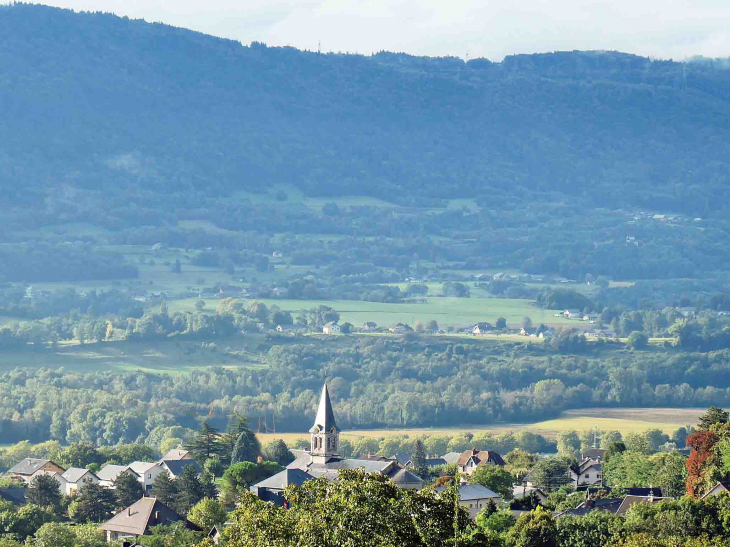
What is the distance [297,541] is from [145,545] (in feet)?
98.6

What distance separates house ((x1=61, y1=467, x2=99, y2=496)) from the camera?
8756cm

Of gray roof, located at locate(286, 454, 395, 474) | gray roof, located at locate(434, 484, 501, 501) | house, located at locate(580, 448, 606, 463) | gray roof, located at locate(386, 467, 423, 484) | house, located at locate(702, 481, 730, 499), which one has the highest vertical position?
house, located at locate(702, 481, 730, 499)

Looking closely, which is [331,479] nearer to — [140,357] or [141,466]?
[141,466]

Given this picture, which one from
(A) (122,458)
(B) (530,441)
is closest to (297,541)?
(A) (122,458)

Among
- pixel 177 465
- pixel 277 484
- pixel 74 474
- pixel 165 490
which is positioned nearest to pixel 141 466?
pixel 177 465

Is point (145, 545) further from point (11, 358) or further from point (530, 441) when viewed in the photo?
point (11, 358)

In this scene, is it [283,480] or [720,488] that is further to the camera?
[283,480]

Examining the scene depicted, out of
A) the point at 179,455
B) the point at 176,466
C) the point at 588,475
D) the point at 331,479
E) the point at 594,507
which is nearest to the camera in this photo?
the point at 594,507

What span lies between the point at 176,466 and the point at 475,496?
22.1 m

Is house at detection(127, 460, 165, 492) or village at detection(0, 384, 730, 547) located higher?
village at detection(0, 384, 730, 547)

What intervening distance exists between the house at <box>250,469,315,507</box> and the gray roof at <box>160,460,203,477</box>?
29.8ft

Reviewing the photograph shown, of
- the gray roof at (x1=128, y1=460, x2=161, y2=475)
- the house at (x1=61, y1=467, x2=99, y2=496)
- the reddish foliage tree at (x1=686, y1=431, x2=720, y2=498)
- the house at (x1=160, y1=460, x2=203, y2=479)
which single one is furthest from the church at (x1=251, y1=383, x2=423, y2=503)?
the reddish foliage tree at (x1=686, y1=431, x2=720, y2=498)

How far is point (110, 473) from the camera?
295ft

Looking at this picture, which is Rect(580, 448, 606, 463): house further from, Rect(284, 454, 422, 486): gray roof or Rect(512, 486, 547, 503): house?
Rect(284, 454, 422, 486): gray roof
